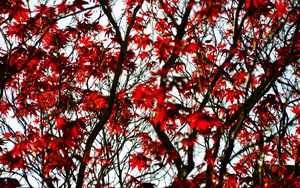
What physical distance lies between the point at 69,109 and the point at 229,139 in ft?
10.8

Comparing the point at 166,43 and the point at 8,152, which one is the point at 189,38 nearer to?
the point at 166,43

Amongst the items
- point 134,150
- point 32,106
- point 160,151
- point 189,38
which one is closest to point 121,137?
point 134,150

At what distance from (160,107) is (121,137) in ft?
9.20

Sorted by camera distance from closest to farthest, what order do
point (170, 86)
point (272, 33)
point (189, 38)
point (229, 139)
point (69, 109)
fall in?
point (170, 86) → point (229, 139) → point (272, 33) → point (189, 38) → point (69, 109)

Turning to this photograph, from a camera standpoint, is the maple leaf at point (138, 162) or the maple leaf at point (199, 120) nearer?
the maple leaf at point (199, 120)

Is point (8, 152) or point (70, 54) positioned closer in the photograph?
point (8, 152)

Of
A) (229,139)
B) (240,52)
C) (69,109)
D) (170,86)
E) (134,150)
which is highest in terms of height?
(240,52)

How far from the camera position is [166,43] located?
5031 mm

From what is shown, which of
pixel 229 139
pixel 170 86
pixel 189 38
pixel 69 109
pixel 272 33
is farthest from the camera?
pixel 69 109

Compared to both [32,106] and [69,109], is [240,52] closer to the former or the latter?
[69,109]

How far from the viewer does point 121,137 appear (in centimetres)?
661

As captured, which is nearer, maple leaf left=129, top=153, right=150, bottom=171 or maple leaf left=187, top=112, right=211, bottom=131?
maple leaf left=187, top=112, right=211, bottom=131

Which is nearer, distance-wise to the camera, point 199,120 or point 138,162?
point 199,120

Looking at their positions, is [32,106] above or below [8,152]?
above
